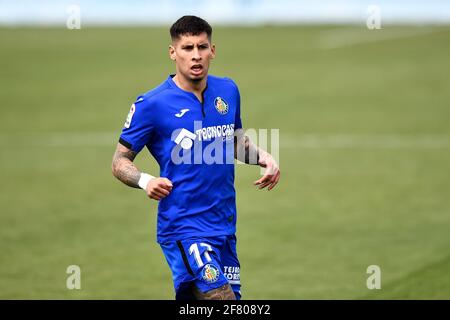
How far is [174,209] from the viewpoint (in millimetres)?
8344

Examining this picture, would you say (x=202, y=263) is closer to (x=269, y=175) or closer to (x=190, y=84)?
(x=269, y=175)

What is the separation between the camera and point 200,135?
8.37 metres

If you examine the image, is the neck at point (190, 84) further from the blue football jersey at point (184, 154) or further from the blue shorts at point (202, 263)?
the blue shorts at point (202, 263)

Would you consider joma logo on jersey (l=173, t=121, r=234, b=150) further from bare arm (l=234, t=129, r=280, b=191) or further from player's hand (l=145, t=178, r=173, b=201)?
player's hand (l=145, t=178, r=173, b=201)

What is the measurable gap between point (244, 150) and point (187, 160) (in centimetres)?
73

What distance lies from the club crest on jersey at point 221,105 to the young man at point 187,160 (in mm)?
46

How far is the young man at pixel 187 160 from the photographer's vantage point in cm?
827

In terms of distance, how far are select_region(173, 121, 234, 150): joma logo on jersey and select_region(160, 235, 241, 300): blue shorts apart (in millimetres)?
786

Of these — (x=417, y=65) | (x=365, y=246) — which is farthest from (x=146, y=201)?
(x=417, y=65)

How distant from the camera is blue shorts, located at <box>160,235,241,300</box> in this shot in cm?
812

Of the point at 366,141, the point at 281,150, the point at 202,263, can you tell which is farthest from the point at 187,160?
the point at 366,141
